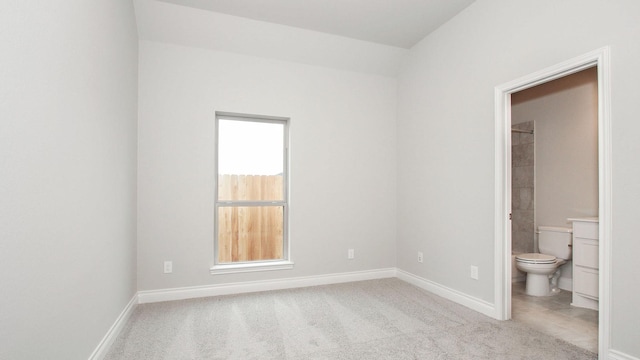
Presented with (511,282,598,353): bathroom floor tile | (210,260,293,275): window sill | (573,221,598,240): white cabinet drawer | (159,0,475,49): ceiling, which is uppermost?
(159,0,475,49): ceiling

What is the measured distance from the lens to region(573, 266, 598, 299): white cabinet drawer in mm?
3012

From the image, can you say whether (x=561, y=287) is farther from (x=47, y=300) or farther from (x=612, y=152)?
(x=47, y=300)

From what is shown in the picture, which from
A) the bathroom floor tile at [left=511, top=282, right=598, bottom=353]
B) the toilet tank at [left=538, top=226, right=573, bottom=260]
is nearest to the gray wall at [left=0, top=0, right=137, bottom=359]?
the bathroom floor tile at [left=511, top=282, right=598, bottom=353]

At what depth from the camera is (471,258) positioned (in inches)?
121

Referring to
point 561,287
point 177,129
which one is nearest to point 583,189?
point 561,287

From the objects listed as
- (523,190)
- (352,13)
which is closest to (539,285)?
(523,190)

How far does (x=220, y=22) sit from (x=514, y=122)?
3.93m

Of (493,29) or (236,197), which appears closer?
(493,29)

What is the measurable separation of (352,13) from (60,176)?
2830mm

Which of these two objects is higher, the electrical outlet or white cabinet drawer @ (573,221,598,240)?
white cabinet drawer @ (573,221,598,240)

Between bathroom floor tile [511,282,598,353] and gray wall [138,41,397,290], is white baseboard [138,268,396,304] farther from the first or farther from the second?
bathroom floor tile [511,282,598,353]

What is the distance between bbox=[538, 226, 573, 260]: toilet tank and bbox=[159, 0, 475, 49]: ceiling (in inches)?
106

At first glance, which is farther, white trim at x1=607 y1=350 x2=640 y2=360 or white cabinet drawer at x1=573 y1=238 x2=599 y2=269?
white cabinet drawer at x1=573 y1=238 x2=599 y2=269

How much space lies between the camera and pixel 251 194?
3.76m
